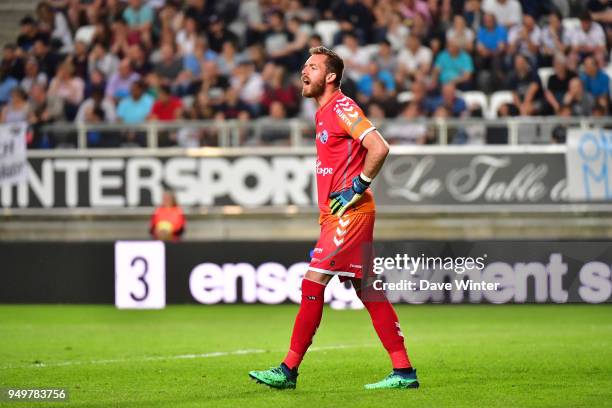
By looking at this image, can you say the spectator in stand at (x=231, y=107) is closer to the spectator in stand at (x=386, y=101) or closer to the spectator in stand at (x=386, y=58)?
the spectator in stand at (x=386, y=101)

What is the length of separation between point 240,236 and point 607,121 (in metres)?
6.09

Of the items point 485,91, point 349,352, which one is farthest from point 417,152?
point 349,352

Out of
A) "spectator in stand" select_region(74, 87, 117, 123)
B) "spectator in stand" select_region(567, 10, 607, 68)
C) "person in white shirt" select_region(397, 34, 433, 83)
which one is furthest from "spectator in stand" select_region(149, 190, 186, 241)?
"spectator in stand" select_region(567, 10, 607, 68)

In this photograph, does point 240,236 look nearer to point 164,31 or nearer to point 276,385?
point 164,31

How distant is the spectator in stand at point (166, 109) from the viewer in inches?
778

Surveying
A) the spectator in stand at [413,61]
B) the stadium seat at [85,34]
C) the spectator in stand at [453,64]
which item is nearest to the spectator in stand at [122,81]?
the stadium seat at [85,34]

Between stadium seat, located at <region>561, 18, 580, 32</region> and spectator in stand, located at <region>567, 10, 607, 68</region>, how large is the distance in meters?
0.06

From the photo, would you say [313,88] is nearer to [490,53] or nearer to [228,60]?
[490,53]

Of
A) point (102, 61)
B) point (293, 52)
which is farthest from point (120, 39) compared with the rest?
point (293, 52)

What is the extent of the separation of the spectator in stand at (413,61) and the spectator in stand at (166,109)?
12.0 ft

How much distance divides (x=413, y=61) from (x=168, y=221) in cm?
502

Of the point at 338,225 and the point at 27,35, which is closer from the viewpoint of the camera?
the point at 338,225

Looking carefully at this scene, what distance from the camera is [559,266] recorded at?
10039 millimetres

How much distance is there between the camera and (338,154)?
8266 mm
